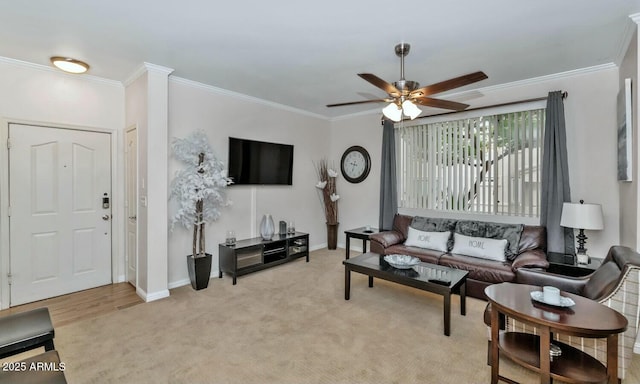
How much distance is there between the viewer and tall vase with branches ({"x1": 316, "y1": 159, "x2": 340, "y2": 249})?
5.80 metres

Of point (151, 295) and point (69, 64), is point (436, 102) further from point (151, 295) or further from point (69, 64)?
point (69, 64)

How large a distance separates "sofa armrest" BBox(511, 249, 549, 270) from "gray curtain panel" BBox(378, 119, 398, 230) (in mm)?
1970

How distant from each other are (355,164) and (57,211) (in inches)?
177

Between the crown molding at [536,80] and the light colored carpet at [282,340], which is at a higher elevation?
the crown molding at [536,80]

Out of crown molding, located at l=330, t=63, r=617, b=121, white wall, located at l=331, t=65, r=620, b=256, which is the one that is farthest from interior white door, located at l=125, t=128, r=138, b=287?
white wall, located at l=331, t=65, r=620, b=256

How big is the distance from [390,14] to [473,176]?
2.84 metres

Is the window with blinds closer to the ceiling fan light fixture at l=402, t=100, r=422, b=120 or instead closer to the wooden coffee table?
the ceiling fan light fixture at l=402, t=100, r=422, b=120

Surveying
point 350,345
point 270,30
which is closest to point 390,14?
point 270,30

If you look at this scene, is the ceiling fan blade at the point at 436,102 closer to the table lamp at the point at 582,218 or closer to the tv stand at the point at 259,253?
the table lamp at the point at 582,218

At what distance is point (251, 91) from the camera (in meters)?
4.36

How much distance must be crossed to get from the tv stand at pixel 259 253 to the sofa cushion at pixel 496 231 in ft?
7.94

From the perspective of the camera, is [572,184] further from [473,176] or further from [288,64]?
[288,64]

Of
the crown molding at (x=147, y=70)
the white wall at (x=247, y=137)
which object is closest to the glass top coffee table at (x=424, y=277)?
the white wall at (x=247, y=137)

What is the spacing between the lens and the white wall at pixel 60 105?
10.4 ft
